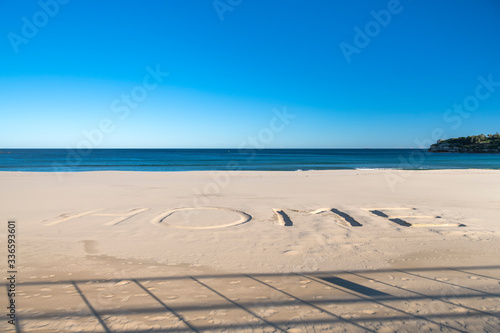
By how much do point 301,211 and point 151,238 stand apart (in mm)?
4907

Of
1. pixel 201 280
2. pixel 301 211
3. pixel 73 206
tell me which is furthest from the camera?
pixel 73 206

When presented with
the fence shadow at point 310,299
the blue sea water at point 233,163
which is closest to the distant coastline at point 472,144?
the blue sea water at point 233,163

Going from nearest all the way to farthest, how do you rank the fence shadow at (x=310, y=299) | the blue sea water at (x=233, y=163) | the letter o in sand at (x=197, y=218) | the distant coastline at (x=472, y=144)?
the fence shadow at (x=310, y=299), the letter o in sand at (x=197, y=218), the blue sea water at (x=233, y=163), the distant coastline at (x=472, y=144)

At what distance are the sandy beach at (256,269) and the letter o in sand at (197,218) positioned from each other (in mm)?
53

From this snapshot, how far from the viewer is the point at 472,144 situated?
9750 cm

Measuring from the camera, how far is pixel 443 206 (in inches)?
396

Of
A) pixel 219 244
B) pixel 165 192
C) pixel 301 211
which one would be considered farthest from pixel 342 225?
pixel 165 192

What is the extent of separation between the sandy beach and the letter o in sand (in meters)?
0.05

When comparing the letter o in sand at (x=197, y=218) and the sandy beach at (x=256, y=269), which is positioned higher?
the letter o in sand at (x=197, y=218)

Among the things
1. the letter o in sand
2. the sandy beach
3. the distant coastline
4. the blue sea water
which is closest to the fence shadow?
the sandy beach

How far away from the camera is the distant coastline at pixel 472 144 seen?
9256cm

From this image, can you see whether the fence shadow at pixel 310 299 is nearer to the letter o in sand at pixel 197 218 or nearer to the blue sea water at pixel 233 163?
the letter o in sand at pixel 197 218

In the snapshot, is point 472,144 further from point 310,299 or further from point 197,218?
point 310,299

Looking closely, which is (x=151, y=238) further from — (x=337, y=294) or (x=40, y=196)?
(x=40, y=196)
